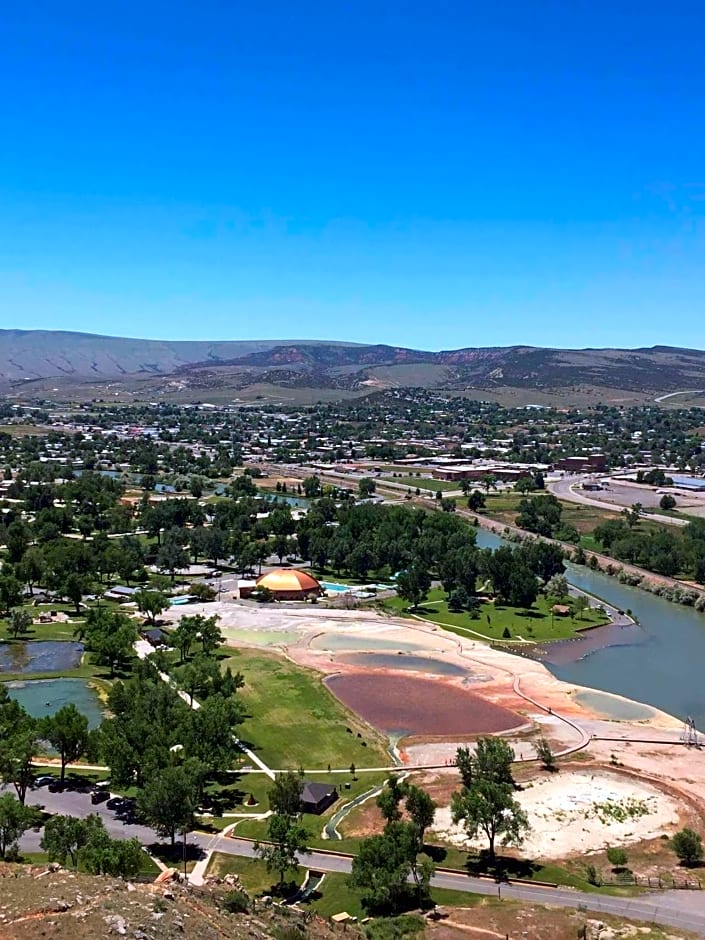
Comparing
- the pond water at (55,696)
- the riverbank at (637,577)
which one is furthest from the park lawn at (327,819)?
Answer: the riverbank at (637,577)

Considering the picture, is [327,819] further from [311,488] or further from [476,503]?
[311,488]

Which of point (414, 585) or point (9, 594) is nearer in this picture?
point (9, 594)

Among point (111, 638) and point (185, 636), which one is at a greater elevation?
point (111, 638)

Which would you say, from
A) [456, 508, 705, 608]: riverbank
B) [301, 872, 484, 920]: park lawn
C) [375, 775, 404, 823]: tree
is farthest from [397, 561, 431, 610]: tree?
[301, 872, 484, 920]: park lawn

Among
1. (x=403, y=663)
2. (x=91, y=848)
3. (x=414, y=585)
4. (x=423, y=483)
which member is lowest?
(x=403, y=663)

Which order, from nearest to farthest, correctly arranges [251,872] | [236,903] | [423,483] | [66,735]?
[236,903] < [251,872] < [66,735] < [423,483]

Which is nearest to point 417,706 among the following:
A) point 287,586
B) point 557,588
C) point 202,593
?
point 287,586

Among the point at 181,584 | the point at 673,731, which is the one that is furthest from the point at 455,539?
the point at 673,731

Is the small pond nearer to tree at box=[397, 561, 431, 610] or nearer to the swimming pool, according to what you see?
tree at box=[397, 561, 431, 610]
